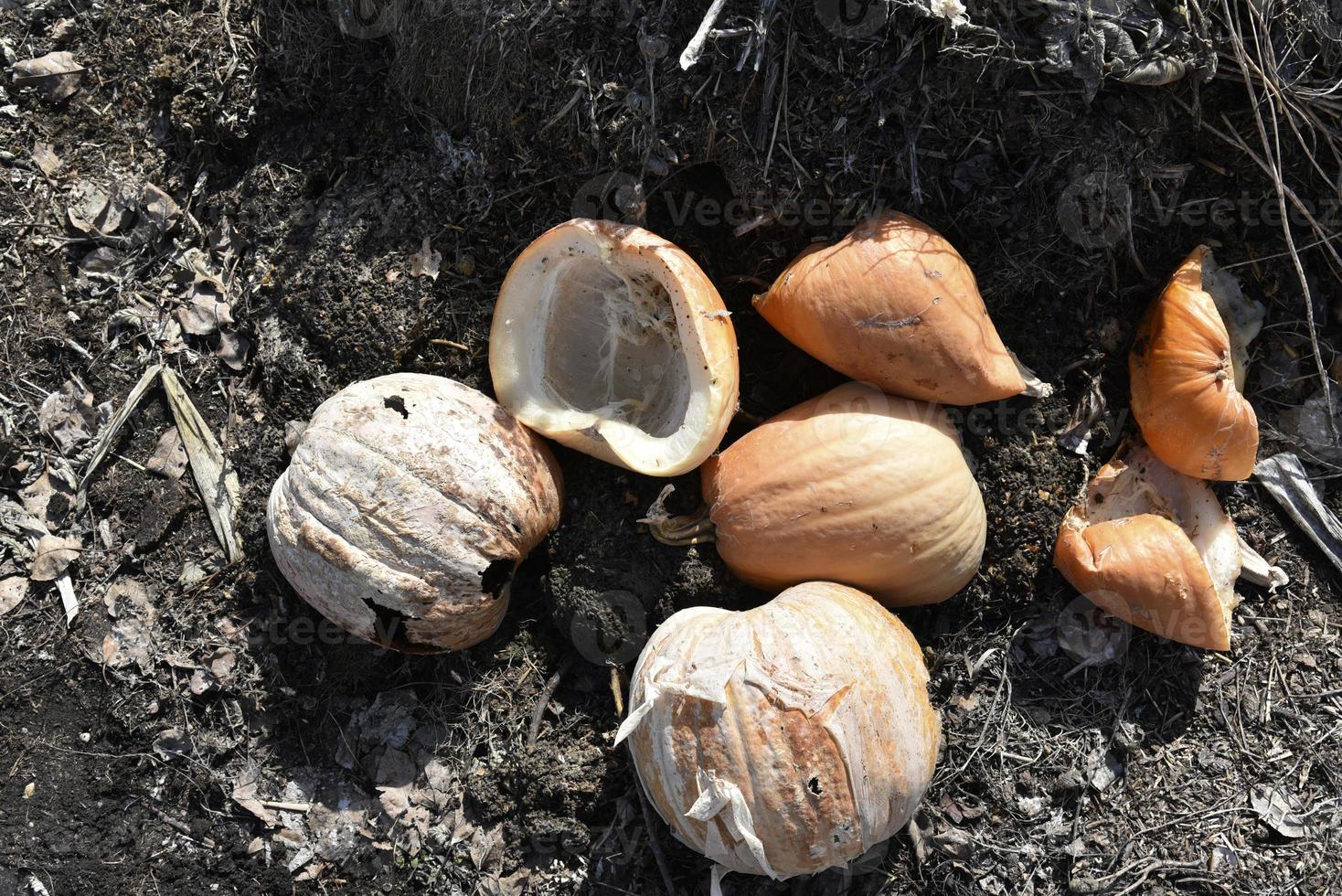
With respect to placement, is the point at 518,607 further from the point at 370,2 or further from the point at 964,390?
the point at 370,2

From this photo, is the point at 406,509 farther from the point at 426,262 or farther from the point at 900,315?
the point at 900,315

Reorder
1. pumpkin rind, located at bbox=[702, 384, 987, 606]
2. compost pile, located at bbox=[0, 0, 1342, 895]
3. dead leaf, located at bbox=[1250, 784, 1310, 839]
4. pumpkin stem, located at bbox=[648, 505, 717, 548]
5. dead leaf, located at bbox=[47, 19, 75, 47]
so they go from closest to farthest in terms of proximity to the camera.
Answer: pumpkin rind, located at bbox=[702, 384, 987, 606] → compost pile, located at bbox=[0, 0, 1342, 895] → pumpkin stem, located at bbox=[648, 505, 717, 548] → dead leaf, located at bbox=[1250, 784, 1310, 839] → dead leaf, located at bbox=[47, 19, 75, 47]

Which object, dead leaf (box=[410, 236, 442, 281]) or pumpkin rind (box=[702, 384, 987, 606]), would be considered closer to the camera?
pumpkin rind (box=[702, 384, 987, 606])

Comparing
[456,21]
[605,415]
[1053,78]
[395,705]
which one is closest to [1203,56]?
[1053,78]

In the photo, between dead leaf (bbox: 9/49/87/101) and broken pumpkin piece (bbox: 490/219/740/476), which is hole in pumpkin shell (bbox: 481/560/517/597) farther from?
dead leaf (bbox: 9/49/87/101)

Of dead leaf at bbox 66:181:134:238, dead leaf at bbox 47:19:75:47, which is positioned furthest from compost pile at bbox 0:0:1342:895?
Answer: dead leaf at bbox 47:19:75:47

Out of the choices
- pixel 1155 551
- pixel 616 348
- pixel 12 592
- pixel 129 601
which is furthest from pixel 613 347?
pixel 12 592

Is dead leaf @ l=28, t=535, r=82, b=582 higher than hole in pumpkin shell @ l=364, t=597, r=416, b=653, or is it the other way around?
hole in pumpkin shell @ l=364, t=597, r=416, b=653
